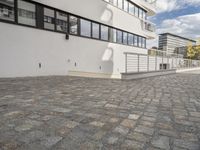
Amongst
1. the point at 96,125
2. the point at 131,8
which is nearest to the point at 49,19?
the point at 96,125

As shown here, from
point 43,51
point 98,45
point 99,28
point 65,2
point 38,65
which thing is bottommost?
point 38,65

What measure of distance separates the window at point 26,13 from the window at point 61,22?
4.58 feet

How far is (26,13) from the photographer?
7.25m

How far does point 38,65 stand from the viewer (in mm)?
7680

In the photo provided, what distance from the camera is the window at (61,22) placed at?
8719 millimetres

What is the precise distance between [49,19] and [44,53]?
1769 mm

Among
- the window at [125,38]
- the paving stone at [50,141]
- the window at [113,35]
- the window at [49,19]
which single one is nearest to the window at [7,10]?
the window at [49,19]

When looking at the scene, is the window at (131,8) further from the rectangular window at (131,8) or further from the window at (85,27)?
the window at (85,27)

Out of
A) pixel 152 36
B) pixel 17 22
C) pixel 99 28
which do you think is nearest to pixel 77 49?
pixel 99 28

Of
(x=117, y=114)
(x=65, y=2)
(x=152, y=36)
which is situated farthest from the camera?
(x=152, y=36)

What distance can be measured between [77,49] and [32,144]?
839 centimetres

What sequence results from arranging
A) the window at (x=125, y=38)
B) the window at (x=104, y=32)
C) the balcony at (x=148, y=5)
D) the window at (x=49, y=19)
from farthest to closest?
1. the balcony at (x=148, y=5)
2. the window at (x=125, y=38)
3. the window at (x=104, y=32)
4. the window at (x=49, y=19)

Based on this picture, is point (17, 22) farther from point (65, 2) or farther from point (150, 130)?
point (150, 130)

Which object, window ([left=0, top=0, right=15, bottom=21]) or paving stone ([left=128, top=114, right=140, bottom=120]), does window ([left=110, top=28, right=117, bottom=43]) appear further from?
paving stone ([left=128, top=114, right=140, bottom=120])
